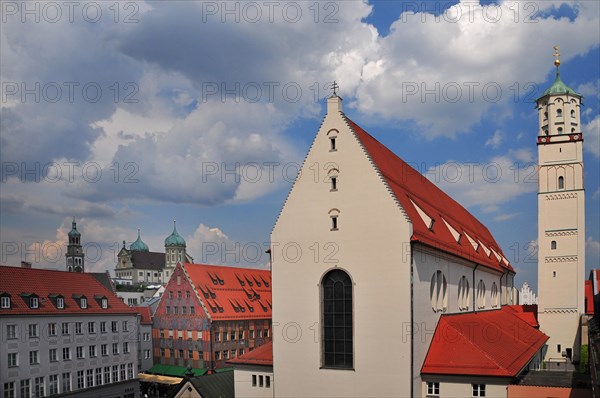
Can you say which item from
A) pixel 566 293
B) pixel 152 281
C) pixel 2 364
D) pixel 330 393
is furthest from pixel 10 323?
pixel 152 281

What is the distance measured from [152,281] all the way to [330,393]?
513ft

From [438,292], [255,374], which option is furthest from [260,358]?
[438,292]

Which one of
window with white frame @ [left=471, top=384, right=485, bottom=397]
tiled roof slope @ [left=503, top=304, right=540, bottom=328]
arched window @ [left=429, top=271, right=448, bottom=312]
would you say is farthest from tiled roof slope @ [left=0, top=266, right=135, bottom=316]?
tiled roof slope @ [left=503, top=304, right=540, bottom=328]

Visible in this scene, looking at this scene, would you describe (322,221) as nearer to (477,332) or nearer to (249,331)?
(477,332)

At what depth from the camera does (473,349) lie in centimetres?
2816

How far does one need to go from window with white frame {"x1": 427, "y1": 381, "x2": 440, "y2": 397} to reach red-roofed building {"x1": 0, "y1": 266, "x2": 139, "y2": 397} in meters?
31.0

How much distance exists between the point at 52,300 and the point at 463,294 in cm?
3284

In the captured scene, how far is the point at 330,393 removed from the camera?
28.4 meters

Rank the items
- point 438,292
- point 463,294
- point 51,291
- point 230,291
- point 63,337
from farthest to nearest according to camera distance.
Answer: point 230,291
point 51,291
point 63,337
point 463,294
point 438,292

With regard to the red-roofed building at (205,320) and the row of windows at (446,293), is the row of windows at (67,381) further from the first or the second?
the row of windows at (446,293)

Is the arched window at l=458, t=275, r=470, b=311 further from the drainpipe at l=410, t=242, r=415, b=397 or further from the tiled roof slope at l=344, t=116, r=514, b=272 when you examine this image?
the drainpipe at l=410, t=242, r=415, b=397

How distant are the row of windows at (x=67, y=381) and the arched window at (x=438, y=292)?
1238 inches

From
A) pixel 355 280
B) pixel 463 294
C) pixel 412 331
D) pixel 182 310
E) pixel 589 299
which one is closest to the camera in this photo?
pixel 412 331

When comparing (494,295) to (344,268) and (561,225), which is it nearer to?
(561,225)
